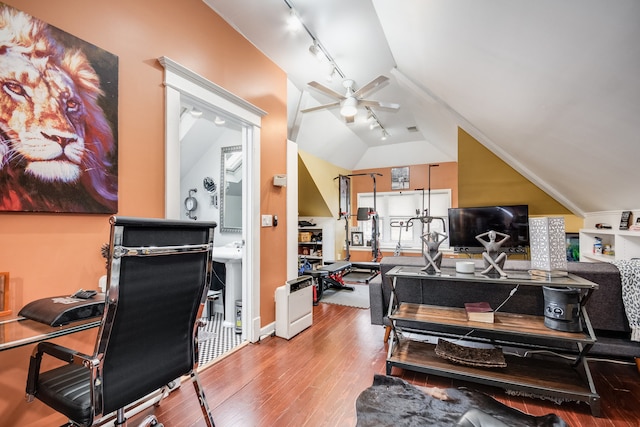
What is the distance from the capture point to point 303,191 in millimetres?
6371

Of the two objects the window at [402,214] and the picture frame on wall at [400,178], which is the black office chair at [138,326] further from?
the picture frame on wall at [400,178]

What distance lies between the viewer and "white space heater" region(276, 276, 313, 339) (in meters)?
3.09

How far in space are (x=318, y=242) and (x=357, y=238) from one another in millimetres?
1087

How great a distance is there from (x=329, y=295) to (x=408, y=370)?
8.91ft

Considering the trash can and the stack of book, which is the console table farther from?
the trash can

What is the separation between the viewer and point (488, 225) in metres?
4.68

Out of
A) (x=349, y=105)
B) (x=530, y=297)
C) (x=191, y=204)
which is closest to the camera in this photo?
(x=530, y=297)

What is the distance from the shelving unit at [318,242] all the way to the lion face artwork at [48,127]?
5404mm

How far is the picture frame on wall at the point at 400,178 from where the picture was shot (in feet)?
23.6

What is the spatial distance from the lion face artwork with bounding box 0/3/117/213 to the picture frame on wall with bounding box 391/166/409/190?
251 inches

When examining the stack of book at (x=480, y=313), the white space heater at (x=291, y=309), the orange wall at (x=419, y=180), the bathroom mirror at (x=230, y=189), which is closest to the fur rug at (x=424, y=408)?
the stack of book at (x=480, y=313)

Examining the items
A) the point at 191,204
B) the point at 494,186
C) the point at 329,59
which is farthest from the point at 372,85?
the point at 191,204

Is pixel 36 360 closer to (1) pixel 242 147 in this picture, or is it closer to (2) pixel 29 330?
(2) pixel 29 330

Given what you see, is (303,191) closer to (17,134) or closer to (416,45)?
(416,45)
